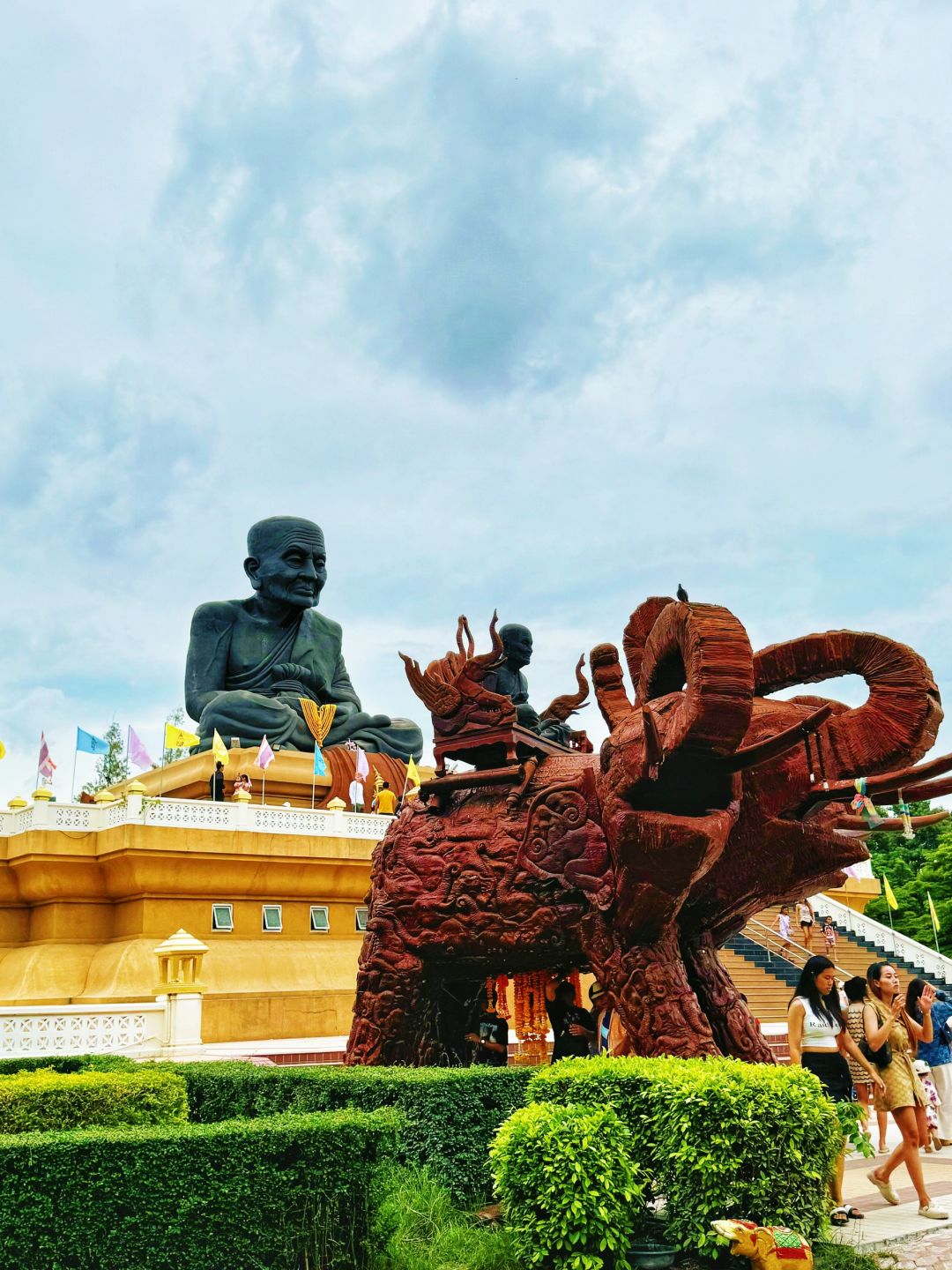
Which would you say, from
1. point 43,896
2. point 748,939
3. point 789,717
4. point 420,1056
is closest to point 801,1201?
point 789,717

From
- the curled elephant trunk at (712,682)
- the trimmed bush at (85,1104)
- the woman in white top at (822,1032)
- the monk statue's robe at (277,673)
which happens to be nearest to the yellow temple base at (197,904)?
the monk statue's robe at (277,673)

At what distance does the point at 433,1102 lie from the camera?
6.59 metres

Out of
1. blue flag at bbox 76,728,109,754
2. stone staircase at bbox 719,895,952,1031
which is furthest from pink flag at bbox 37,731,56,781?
stone staircase at bbox 719,895,952,1031

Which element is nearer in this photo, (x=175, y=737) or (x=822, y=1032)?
(x=822, y=1032)

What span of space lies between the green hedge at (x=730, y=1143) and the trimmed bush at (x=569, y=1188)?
0.21m

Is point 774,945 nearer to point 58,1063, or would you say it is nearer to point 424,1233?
point 58,1063

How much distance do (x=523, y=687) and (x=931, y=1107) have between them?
614cm

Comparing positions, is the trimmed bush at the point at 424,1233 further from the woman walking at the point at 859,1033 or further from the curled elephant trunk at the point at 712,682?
the curled elephant trunk at the point at 712,682

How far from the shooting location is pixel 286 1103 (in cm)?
734

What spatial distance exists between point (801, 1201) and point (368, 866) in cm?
1414

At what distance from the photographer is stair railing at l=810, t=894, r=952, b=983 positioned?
21656 millimetres

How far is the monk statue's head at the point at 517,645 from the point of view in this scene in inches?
397

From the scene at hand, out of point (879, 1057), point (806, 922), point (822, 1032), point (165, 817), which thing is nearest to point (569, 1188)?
point (822, 1032)

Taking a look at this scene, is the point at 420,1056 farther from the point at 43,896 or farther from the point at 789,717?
the point at 43,896
